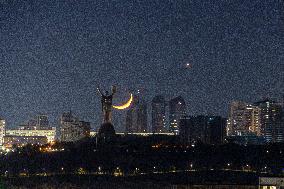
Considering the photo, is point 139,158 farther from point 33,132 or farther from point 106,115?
point 33,132

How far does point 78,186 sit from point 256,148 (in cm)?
3632

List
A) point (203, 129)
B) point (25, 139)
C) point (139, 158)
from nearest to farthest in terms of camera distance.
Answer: point (139, 158) < point (203, 129) < point (25, 139)

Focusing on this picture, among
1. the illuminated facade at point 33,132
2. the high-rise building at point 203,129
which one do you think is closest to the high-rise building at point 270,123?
the high-rise building at point 203,129

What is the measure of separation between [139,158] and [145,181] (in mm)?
14185

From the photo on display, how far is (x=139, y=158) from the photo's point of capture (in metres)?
68.5

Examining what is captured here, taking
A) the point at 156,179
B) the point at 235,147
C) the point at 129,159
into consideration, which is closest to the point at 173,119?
the point at 235,147

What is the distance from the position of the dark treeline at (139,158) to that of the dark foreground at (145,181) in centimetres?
359

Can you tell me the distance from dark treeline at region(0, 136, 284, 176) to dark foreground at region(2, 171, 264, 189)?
11.8 ft

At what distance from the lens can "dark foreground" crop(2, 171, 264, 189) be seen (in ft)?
155

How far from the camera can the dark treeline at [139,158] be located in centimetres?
6316

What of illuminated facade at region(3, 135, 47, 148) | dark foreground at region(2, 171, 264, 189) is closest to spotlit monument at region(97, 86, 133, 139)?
dark foreground at region(2, 171, 264, 189)

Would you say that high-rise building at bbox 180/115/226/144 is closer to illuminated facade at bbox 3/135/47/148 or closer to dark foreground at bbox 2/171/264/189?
dark foreground at bbox 2/171/264/189

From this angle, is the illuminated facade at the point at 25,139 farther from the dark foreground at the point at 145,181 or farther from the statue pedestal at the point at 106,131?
the dark foreground at the point at 145,181

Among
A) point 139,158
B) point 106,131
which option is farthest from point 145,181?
Answer: point 106,131
